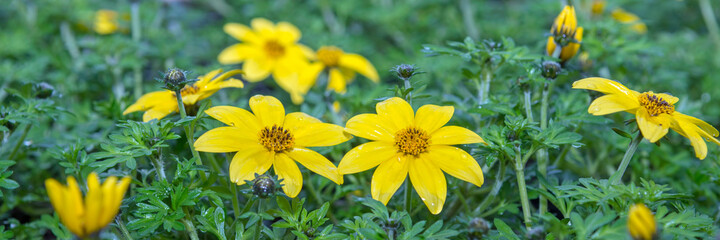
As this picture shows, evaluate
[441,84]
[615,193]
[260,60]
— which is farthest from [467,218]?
[260,60]

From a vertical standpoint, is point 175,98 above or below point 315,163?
above

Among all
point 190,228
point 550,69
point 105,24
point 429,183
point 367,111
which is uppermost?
point 105,24

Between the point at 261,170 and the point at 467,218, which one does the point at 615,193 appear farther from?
the point at 261,170

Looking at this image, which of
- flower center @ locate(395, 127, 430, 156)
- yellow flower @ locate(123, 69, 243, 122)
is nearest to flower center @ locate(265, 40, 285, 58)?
yellow flower @ locate(123, 69, 243, 122)

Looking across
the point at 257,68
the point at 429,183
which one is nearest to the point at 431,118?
the point at 429,183

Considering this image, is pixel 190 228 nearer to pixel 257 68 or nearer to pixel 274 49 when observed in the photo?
pixel 257 68

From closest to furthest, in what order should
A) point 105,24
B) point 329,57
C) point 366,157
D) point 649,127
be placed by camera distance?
point 649,127, point 366,157, point 329,57, point 105,24
